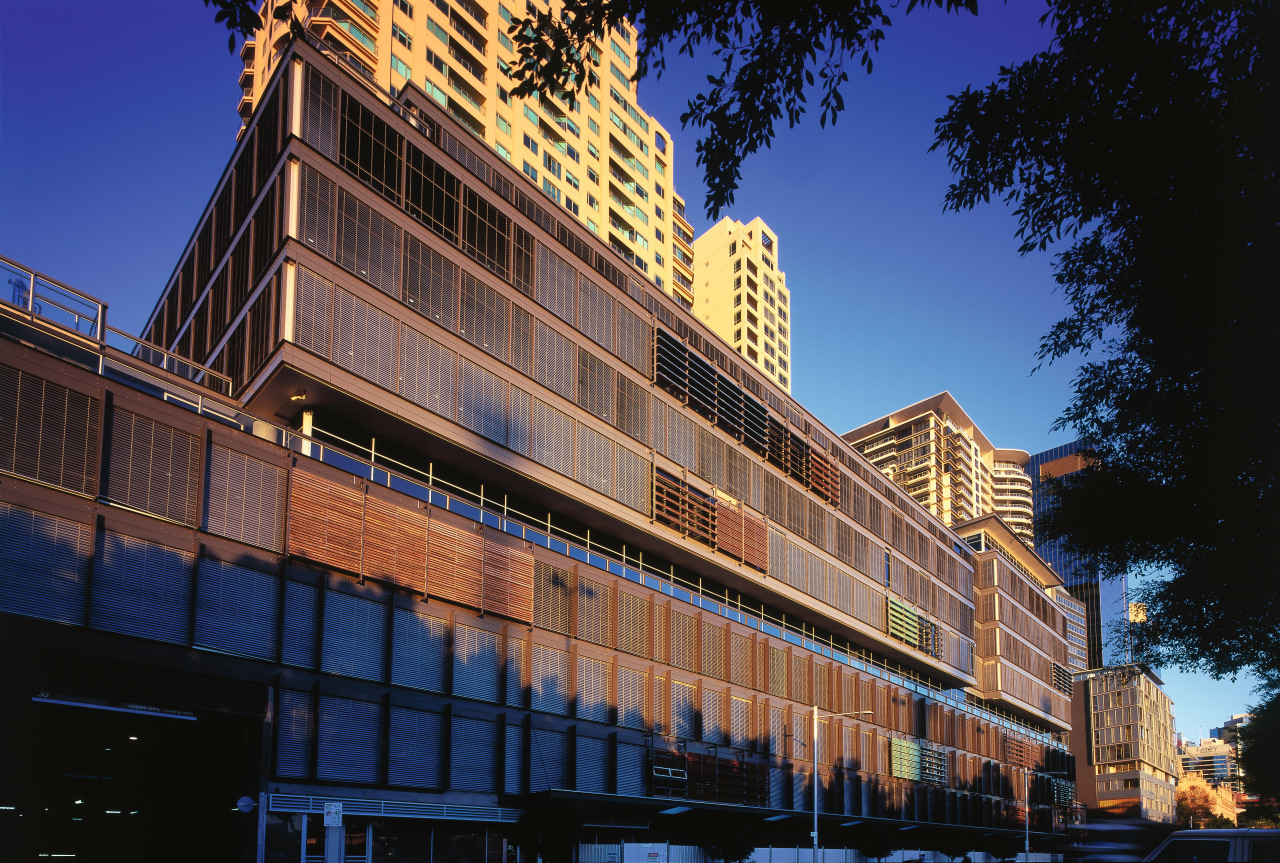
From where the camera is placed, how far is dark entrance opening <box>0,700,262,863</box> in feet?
96.9

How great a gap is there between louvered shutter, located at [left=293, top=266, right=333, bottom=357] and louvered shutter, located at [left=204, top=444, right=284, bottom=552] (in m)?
4.64

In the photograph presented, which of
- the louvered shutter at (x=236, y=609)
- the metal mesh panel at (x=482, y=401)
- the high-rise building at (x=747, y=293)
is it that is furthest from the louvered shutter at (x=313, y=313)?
the high-rise building at (x=747, y=293)

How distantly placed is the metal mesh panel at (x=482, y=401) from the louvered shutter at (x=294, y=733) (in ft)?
39.5

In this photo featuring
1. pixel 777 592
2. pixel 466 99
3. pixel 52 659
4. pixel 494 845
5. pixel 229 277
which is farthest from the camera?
pixel 466 99

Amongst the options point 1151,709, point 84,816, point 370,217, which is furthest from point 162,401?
point 1151,709

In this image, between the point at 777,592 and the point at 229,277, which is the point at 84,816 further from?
the point at 777,592

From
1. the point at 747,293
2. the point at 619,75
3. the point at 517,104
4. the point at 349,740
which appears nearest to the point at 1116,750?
the point at 747,293

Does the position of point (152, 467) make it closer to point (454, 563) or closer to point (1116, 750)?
point (454, 563)

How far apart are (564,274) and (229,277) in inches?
Answer: 564

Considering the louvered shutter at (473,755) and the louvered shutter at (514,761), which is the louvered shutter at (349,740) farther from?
the louvered shutter at (514,761)

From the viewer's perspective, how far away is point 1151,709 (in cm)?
19438

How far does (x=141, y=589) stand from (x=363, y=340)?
11.8 m

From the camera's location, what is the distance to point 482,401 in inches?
1590

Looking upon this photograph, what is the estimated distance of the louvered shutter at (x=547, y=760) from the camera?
39.5m
